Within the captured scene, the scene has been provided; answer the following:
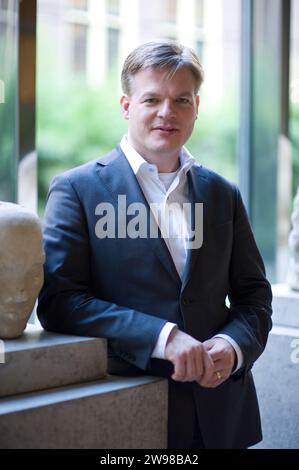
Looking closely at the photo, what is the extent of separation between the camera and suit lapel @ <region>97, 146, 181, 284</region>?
231cm

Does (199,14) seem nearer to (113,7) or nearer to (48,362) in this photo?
(113,7)

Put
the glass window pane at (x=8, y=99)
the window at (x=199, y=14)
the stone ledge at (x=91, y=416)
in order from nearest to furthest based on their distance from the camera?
the stone ledge at (x=91, y=416)
the glass window pane at (x=8, y=99)
the window at (x=199, y=14)

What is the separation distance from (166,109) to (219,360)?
0.76 meters

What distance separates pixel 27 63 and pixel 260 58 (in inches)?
98.2

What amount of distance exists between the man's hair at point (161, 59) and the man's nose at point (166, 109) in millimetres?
80

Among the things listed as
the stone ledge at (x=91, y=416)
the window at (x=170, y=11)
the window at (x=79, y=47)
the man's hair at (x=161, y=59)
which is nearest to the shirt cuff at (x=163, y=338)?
the stone ledge at (x=91, y=416)

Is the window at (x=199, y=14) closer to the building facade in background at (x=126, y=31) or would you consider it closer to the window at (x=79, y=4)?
the building facade in background at (x=126, y=31)

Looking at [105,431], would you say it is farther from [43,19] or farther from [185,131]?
[43,19]

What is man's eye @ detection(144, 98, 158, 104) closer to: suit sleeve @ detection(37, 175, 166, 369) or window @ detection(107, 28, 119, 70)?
suit sleeve @ detection(37, 175, 166, 369)

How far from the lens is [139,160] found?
2.38 m

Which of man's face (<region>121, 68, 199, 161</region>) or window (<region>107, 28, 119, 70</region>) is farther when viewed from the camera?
window (<region>107, 28, 119, 70</region>)

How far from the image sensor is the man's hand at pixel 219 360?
2.21 m

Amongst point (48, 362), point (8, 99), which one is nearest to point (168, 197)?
point (48, 362)

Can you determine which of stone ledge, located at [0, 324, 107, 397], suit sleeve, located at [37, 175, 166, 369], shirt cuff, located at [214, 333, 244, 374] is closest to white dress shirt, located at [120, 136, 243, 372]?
shirt cuff, located at [214, 333, 244, 374]
